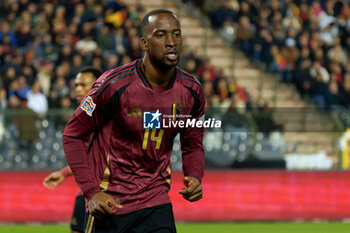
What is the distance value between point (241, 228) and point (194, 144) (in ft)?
24.8

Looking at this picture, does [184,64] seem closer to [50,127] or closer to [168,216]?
[50,127]

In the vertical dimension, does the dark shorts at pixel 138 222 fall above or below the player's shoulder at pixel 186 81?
below

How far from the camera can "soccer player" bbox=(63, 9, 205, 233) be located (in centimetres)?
414

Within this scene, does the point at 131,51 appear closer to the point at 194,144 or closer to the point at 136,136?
the point at 194,144

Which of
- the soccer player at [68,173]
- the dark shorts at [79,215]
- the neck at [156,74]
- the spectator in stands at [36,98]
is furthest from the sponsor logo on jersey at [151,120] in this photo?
the spectator in stands at [36,98]

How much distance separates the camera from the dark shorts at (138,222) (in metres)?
4.23

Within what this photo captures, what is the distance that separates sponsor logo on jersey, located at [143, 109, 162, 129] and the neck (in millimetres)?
183

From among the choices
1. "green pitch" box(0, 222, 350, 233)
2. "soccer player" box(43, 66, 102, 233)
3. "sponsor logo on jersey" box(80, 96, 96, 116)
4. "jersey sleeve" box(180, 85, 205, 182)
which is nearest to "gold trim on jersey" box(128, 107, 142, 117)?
"sponsor logo on jersey" box(80, 96, 96, 116)

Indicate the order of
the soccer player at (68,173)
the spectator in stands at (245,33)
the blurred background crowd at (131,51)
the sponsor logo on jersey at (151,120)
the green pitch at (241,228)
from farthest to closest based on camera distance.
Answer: the spectator in stands at (245,33)
the blurred background crowd at (131,51)
the green pitch at (241,228)
the soccer player at (68,173)
the sponsor logo on jersey at (151,120)

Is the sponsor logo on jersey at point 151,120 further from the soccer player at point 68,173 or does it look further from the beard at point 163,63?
the soccer player at point 68,173

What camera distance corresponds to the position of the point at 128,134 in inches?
168

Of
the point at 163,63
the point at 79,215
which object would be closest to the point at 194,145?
the point at 163,63

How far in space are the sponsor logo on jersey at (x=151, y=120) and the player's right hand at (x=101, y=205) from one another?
1.56 feet

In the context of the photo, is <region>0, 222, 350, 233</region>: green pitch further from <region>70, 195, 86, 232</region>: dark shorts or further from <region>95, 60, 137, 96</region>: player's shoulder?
<region>95, 60, 137, 96</region>: player's shoulder
